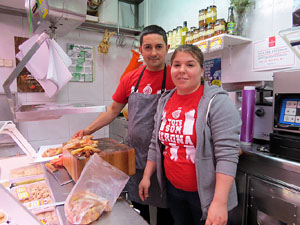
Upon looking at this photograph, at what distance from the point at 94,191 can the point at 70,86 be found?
2.73 metres

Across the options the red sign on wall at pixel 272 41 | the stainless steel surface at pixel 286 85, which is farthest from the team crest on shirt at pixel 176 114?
the red sign on wall at pixel 272 41

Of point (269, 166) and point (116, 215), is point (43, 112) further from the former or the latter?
point (269, 166)

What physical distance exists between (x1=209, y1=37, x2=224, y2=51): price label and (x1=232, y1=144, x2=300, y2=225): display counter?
863mm

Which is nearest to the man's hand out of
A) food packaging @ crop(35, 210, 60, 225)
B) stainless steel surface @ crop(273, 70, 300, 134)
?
food packaging @ crop(35, 210, 60, 225)

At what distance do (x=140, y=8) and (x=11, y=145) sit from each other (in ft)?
9.86

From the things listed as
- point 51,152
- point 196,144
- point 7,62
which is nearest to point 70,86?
point 7,62

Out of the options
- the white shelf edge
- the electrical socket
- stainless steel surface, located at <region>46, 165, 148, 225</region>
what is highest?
the white shelf edge

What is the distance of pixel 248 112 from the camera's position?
1.53 meters

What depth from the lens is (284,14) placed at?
178 cm

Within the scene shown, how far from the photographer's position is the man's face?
4.68 ft

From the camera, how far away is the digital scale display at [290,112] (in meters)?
1.21

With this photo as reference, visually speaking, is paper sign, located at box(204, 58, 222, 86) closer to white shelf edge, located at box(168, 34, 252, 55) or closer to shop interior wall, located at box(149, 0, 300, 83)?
shop interior wall, located at box(149, 0, 300, 83)

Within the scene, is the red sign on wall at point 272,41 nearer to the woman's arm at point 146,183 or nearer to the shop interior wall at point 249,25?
the shop interior wall at point 249,25

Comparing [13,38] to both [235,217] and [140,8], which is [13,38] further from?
[235,217]
